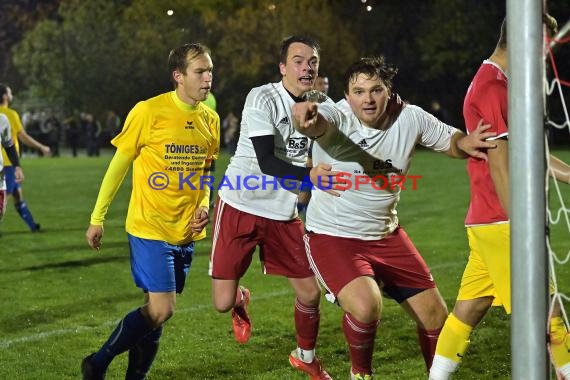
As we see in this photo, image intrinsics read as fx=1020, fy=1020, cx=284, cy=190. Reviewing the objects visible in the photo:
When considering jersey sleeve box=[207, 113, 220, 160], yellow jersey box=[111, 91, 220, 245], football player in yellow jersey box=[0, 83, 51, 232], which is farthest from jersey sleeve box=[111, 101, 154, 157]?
football player in yellow jersey box=[0, 83, 51, 232]

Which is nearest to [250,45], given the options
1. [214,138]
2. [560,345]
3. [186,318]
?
[186,318]

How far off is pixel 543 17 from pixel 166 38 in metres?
42.4

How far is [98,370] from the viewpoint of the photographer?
18.3ft

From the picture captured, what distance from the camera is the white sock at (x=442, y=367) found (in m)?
5.34

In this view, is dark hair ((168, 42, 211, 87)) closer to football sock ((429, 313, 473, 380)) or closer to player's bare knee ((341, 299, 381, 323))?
player's bare knee ((341, 299, 381, 323))

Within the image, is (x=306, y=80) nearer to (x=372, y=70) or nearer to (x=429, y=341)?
(x=372, y=70)

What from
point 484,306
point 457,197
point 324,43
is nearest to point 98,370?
point 484,306

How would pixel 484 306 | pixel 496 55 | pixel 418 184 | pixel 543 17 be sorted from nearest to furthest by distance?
pixel 543 17
pixel 496 55
pixel 484 306
pixel 418 184

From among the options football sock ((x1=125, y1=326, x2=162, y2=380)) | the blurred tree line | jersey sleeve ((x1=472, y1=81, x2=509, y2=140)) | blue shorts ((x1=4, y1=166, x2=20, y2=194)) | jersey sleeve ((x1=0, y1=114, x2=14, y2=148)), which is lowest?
the blurred tree line

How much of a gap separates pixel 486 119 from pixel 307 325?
77.0 inches

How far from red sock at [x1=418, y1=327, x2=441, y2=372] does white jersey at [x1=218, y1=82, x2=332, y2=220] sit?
4.03ft

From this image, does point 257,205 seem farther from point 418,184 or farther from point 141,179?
point 418,184

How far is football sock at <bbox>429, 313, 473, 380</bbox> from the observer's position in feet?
17.5

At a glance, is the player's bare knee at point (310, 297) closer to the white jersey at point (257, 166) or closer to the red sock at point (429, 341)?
the white jersey at point (257, 166)
